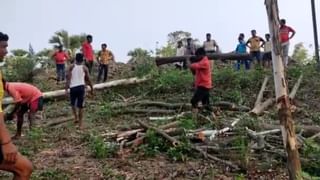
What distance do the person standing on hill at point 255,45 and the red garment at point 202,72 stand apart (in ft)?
22.1

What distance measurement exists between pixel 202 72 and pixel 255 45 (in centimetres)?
694

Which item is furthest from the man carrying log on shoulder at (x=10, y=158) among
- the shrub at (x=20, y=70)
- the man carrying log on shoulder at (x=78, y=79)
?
the shrub at (x=20, y=70)

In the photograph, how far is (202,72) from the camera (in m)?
11.2

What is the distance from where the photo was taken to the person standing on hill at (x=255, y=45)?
17672mm

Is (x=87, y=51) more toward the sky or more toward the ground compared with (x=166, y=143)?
more toward the sky

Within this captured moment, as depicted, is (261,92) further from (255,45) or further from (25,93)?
(25,93)

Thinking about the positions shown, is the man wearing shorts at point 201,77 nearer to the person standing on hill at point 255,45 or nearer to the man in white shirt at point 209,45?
the person standing on hill at point 255,45

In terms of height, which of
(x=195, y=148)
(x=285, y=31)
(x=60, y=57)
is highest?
(x=285, y=31)

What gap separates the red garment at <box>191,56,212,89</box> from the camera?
1105 cm

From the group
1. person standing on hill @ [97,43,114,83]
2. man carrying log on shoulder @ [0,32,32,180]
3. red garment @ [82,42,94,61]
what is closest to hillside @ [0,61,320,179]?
man carrying log on shoulder @ [0,32,32,180]

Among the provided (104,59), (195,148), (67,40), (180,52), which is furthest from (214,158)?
(67,40)

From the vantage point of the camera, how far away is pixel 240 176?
7477 mm

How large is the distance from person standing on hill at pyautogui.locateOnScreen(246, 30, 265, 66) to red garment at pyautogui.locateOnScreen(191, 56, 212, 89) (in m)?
6.73

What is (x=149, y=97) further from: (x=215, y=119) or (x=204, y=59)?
(x=215, y=119)
